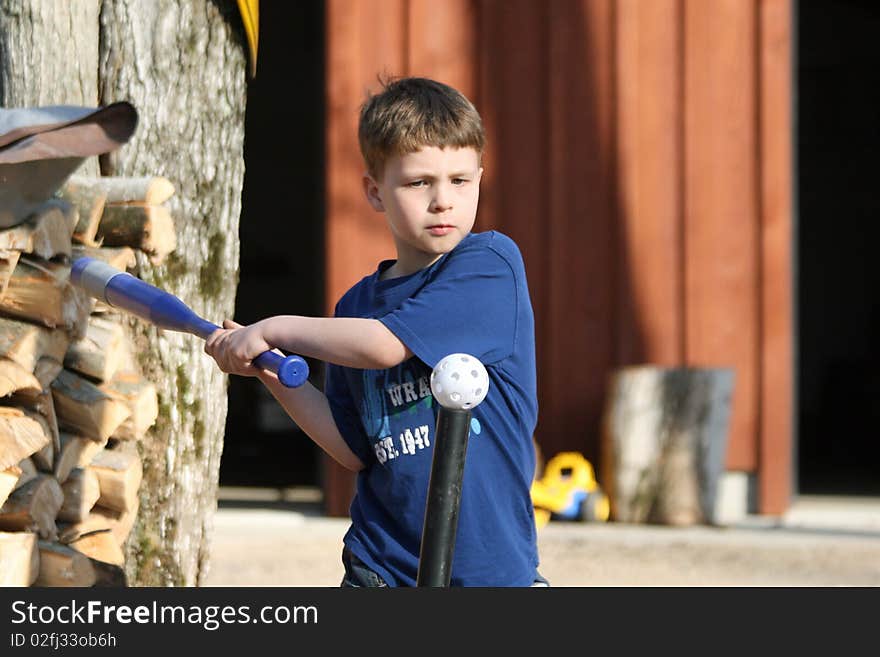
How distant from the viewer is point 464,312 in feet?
6.82

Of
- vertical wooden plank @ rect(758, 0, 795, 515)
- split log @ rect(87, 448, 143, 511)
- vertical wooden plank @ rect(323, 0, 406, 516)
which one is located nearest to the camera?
split log @ rect(87, 448, 143, 511)

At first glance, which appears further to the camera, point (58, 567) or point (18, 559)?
point (58, 567)

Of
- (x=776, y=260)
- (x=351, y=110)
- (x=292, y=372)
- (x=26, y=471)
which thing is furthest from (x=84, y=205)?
(x=776, y=260)

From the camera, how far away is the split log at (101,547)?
291cm

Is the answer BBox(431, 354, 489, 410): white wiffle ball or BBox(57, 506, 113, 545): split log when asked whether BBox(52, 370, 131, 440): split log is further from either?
BBox(431, 354, 489, 410): white wiffle ball

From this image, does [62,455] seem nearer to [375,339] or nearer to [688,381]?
[375,339]

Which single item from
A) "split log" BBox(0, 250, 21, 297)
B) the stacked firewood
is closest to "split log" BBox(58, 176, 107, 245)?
the stacked firewood

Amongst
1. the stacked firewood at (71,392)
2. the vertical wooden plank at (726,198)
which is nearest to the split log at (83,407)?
the stacked firewood at (71,392)

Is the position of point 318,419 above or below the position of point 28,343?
below

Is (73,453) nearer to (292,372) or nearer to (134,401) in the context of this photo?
(134,401)

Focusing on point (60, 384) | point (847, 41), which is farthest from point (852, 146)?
point (60, 384)

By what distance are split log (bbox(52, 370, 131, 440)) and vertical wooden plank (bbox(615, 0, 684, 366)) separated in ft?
14.3

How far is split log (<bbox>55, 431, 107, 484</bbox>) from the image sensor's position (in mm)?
2807

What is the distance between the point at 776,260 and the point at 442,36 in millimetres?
2099
